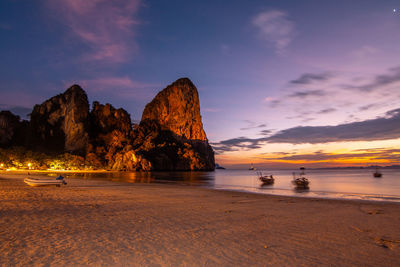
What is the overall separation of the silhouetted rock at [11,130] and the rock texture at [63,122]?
7.45 metres

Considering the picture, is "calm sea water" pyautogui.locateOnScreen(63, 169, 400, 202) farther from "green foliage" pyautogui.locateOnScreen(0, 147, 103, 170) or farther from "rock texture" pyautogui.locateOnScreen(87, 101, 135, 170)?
"rock texture" pyautogui.locateOnScreen(87, 101, 135, 170)

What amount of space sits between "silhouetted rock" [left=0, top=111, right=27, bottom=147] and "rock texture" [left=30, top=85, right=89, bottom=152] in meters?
7.45

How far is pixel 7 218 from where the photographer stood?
10.8 meters

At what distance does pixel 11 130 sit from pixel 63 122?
31095mm

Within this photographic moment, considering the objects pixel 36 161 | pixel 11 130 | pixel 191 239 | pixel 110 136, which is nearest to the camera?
pixel 191 239

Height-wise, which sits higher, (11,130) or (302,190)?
(11,130)

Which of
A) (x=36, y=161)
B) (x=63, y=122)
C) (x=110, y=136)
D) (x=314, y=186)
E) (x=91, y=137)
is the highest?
(x=63, y=122)

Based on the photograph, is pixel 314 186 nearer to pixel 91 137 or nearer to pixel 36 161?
pixel 36 161

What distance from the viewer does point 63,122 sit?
178 metres

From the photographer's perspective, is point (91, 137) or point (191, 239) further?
point (91, 137)

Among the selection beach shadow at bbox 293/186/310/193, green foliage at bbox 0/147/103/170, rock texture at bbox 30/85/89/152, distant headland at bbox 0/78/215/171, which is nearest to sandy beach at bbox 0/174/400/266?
beach shadow at bbox 293/186/310/193

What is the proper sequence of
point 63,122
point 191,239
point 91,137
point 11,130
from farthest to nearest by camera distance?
point 63,122, point 91,137, point 11,130, point 191,239

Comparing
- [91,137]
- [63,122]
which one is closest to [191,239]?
[91,137]

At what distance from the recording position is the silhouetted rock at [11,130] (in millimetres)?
159250
